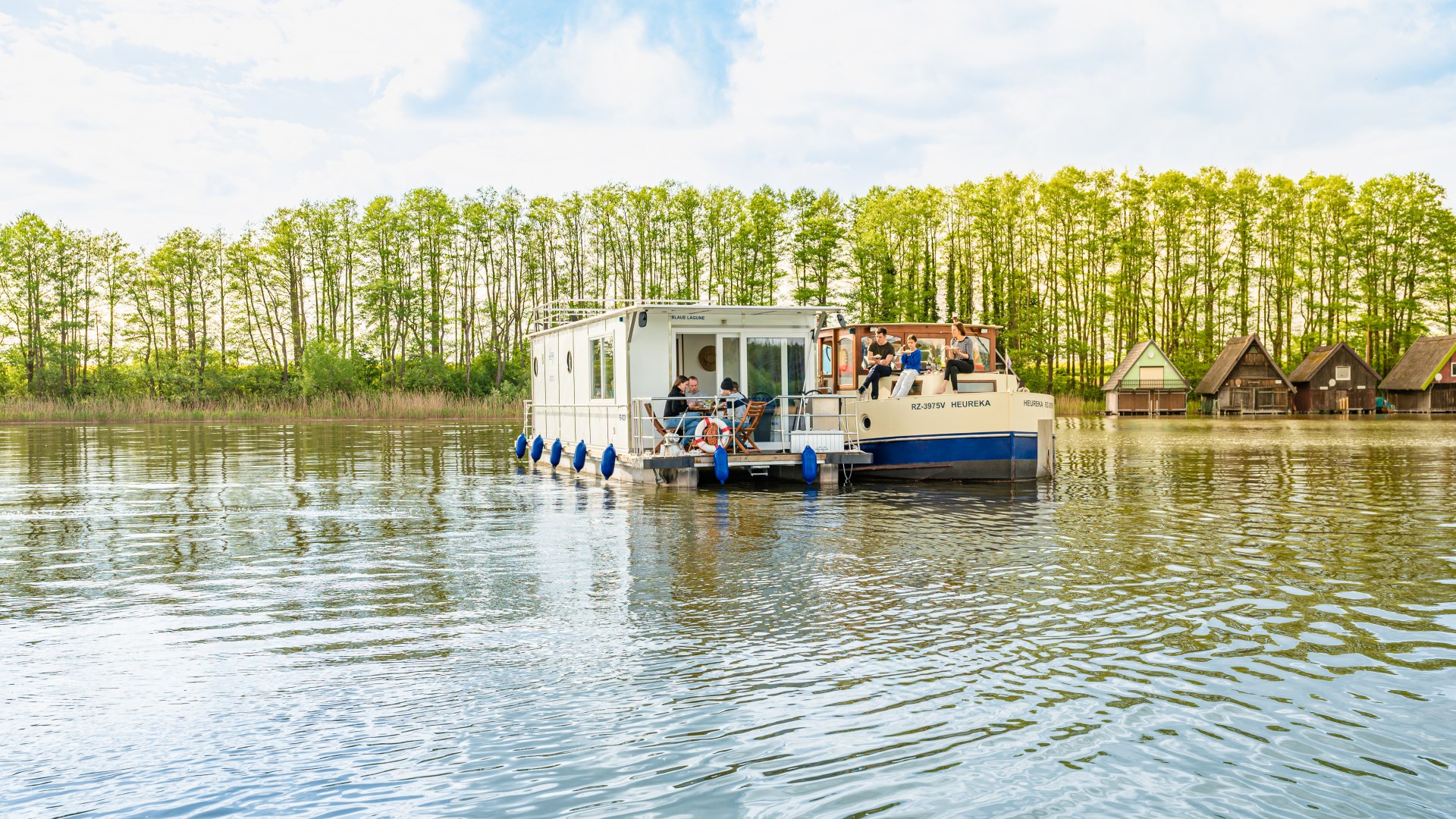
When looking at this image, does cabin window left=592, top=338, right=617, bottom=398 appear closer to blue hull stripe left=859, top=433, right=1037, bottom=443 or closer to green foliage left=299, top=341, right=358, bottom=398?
blue hull stripe left=859, top=433, right=1037, bottom=443

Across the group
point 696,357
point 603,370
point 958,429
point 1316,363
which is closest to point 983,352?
point 958,429

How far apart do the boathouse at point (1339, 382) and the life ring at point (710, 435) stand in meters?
61.9

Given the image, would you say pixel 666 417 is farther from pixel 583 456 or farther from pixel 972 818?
pixel 972 818

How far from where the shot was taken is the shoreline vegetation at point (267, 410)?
49500 millimetres

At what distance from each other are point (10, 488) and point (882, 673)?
58.2ft

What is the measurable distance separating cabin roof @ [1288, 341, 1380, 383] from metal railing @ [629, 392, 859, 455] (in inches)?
2341

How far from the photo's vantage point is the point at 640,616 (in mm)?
8031

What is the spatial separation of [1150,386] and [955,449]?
2070 inches

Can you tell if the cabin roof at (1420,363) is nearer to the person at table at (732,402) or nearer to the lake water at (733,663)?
the lake water at (733,663)

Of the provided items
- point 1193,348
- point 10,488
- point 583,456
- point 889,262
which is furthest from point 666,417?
point 1193,348

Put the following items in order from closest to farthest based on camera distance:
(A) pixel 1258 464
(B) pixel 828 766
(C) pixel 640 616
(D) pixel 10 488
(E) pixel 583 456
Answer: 1. (B) pixel 828 766
2. (C) pixel 640 616
3. (D) pixel 10 488
4. (E) pixel 583 456
5. (A) pixel 1258 464

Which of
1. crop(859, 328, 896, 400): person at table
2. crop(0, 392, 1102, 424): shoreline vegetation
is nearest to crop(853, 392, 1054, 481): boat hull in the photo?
crop(859, 328, 896, 400): person at table

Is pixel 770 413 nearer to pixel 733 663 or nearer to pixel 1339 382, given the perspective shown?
pixel 733 663

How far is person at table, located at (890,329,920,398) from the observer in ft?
66.6
